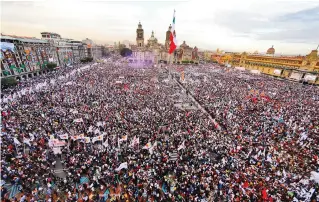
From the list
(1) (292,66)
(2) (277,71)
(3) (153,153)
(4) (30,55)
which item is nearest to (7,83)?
(4) (30,55)

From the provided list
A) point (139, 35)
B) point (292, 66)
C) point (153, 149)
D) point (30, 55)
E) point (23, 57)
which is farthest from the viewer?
point (139, 35)

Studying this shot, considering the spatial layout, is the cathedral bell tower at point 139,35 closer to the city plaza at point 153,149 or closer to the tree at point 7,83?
the tree at point 7,83

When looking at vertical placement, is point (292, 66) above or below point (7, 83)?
above

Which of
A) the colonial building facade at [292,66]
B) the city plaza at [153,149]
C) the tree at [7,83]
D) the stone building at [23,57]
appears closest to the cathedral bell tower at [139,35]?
the stone building at [23,57]

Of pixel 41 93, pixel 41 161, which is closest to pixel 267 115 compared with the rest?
pixel 41 161

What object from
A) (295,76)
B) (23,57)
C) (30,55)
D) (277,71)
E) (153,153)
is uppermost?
(30,55)

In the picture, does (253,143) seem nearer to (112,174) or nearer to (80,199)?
(112,174)

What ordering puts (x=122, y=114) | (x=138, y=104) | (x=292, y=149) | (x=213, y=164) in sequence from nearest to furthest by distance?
1. (x=213, y=164)
2. (x=292, y=149)
3. (x=122, y=114)
4. (x=138, y=104)

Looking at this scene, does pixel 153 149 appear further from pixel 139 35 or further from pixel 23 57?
pixel 139 35
